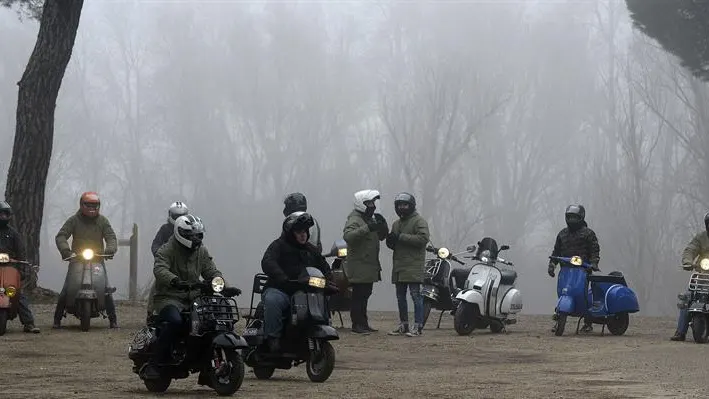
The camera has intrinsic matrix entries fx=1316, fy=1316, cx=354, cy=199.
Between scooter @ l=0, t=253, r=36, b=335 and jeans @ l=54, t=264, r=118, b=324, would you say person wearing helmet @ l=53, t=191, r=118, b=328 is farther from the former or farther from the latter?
scooter @ l=0, t=253, r=36, b=335

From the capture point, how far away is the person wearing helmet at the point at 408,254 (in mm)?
17797

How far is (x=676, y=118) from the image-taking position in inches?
2336

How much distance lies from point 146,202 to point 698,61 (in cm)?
5025

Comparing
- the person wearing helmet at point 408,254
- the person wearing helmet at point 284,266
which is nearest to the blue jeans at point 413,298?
the person wearing helmet at point 408,254

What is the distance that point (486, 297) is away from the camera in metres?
18.8

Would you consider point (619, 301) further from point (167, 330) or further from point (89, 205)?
point (167, 330)

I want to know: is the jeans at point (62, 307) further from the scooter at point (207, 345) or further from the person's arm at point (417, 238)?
the scooter at point (207, 345)

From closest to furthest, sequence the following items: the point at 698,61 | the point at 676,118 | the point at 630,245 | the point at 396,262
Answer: the point at 396,262 < the point at 698,61 < the point at 630,245 < the point at 676,118

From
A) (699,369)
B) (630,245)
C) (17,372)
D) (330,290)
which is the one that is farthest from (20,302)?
(630,245)

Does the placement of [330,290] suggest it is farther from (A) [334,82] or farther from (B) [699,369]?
(A) [334,82]

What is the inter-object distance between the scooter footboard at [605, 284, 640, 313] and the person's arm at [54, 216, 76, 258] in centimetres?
755

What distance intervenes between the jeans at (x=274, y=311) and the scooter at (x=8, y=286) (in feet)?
17.0

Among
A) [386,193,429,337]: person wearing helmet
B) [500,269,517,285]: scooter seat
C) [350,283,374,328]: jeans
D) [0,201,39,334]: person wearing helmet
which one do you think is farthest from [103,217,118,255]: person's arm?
[500,269,517,285]: scooter seat

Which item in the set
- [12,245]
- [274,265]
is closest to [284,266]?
[274,265]
